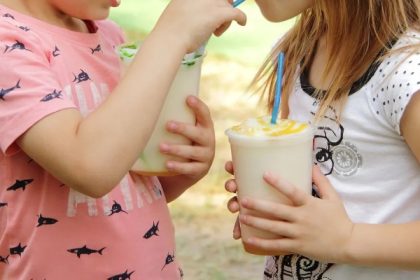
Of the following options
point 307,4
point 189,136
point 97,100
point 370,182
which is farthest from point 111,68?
point 370,182

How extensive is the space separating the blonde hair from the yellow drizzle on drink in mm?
143

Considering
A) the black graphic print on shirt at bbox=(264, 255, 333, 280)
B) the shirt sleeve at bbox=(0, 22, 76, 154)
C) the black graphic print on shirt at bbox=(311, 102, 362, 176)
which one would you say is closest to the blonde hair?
the black graphic print on shirt at bbox=(311, 102, 362, 176)

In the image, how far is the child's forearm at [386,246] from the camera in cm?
133

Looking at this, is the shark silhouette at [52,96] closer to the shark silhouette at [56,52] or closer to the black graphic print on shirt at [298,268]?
the shark silhouette at [56,52]

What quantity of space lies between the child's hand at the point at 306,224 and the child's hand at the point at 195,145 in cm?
14

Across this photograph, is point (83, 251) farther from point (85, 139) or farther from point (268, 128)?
point (268, 128)

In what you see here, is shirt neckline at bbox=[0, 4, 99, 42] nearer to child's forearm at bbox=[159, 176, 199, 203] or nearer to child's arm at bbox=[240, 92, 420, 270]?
child's forearm at bbox=[159, 176, 199, 203]

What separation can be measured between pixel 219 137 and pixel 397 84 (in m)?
2.91

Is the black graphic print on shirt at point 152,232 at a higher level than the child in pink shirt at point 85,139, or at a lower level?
lower

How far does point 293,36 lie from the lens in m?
1.67

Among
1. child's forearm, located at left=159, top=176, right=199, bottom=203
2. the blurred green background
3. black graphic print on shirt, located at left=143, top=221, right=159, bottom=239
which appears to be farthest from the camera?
the blurred green background

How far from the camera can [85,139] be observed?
3.99ft

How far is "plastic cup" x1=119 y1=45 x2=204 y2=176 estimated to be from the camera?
53.0 inches

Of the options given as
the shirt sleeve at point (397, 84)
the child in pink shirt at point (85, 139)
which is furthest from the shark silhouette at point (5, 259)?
the shirt sleeve at point (397, 84)
